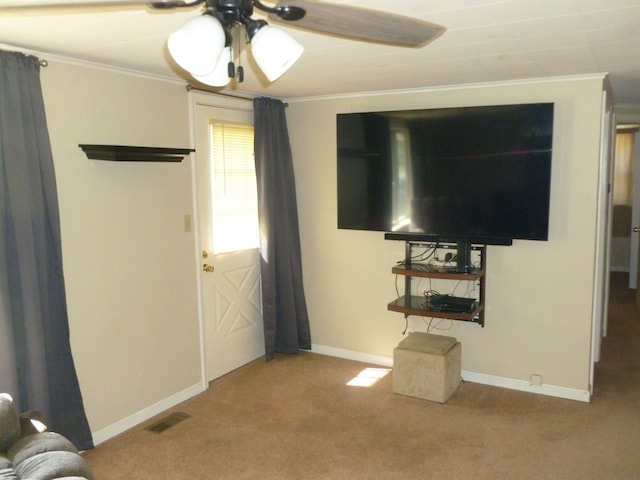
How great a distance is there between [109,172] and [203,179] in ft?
2.95

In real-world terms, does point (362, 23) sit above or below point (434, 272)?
above

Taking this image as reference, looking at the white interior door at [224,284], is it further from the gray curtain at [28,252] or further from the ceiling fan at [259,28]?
the ceiling fan at [259,28]

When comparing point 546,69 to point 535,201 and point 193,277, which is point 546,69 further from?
point 193,277

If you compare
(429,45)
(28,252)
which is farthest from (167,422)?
(429,45)

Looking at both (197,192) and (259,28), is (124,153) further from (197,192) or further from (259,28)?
(259,28)

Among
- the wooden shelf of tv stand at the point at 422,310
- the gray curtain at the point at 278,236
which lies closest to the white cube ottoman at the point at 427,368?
the wooden shelf of tv stand at the point at 422,310

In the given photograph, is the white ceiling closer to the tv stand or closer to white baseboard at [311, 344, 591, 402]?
the tv stand

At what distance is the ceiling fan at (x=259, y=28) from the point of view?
4.35 ft

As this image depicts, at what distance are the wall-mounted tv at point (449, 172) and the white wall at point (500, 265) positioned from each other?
20 cm

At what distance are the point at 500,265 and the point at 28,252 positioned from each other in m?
3.09

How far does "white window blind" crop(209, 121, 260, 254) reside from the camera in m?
4.20

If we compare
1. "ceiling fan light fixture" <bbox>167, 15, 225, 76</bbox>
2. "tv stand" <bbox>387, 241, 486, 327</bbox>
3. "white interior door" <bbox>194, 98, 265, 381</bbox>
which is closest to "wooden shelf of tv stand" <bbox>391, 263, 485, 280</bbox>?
"tv stand" <bbox>387, 241, 486, 327</bbox>

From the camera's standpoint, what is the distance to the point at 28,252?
108 inches

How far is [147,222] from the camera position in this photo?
354 centimetres
